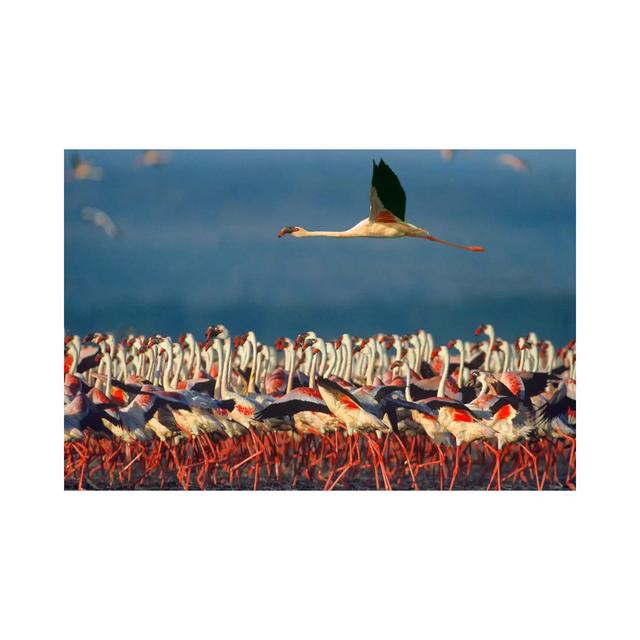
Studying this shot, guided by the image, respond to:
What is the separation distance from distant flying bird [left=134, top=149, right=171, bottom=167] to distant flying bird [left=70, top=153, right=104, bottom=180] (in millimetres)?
276

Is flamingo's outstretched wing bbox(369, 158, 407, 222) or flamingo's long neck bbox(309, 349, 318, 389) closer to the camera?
flamingo's outstretched wing bbox(369, 158, 407, 222)

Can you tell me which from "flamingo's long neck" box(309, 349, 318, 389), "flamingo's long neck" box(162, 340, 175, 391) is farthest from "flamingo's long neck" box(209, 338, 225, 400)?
"flamingo's long neck" box(309, 349, 318, 389)

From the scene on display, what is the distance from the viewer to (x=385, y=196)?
1337 centimetres

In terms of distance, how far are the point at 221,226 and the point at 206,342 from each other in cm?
82

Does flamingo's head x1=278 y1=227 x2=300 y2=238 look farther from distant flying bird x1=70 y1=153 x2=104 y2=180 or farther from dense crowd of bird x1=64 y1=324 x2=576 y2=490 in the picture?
distant flying bird x1=70 y1=153 x2=104 y2=180

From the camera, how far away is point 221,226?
13461 millimetres

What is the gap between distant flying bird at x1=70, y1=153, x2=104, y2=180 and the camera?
13469 mm

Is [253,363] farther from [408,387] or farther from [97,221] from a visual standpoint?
[97,221]

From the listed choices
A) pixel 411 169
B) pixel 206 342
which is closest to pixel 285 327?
pixel 206 342

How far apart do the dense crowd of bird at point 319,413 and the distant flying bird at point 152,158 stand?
1205mm

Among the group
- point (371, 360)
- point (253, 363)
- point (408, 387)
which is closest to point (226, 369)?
point (253, 363)

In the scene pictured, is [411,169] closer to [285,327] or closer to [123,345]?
[285,327]

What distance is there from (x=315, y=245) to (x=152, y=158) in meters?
1.29

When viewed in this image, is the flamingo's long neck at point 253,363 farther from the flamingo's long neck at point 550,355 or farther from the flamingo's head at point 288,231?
the flamingo's long neck at point 550,355
